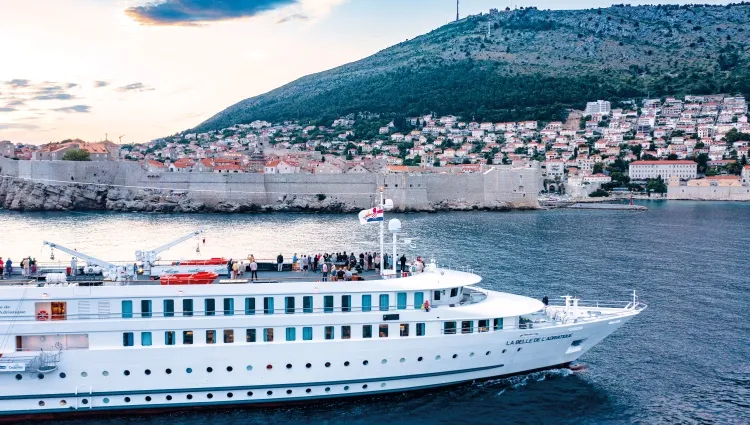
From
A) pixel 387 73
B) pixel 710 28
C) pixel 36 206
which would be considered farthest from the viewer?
pixel 710 28

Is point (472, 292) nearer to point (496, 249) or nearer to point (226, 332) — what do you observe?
point (226, 332)

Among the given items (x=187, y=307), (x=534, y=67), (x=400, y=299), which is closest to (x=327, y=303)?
(x=400, y=299)

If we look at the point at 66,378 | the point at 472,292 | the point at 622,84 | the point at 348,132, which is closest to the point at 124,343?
the point at 66,378

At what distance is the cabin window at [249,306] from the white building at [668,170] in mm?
81641

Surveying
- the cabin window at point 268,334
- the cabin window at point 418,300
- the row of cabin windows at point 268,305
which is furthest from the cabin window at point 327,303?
the cabin window at point 418,300

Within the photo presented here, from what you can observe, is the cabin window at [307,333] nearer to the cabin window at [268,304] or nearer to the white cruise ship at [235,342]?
the white cruise ship at [235,342]

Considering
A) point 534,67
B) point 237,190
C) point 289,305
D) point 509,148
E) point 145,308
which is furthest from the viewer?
point 534,67

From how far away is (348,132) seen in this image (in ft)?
370

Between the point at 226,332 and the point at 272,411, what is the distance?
5.26ft

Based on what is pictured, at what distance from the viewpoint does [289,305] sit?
39.3ft

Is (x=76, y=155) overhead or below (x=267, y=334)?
overhead

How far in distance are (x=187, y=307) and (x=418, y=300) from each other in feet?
13.3

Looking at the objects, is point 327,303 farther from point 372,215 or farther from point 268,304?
point 372,215

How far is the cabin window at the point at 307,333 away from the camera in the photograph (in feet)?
39.0
